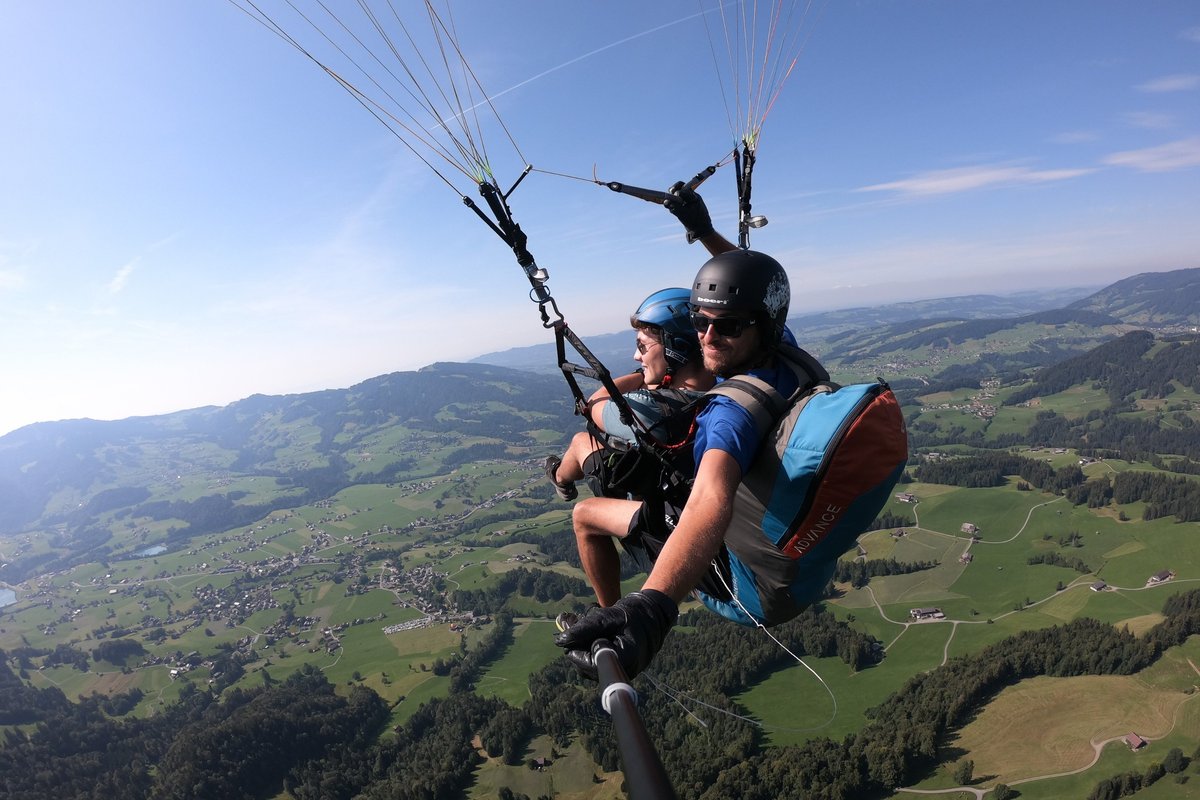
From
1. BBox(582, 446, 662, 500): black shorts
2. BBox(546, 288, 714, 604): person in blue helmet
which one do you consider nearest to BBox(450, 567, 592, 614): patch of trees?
BBox(546, 288, 714, 604): person in blue helmet

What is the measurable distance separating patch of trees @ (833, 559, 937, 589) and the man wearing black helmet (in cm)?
6378

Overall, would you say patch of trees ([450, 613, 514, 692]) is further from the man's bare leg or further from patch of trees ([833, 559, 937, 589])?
the man's bare leg

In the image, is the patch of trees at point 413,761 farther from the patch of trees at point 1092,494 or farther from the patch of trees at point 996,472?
the patch of trees at point 1092,494

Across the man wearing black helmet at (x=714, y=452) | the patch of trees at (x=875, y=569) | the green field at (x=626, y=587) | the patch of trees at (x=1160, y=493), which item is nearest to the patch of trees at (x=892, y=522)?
the green field at (x=626, y=587)

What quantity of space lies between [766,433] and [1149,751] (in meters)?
48.8

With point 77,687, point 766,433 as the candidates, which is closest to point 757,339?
point 766,433

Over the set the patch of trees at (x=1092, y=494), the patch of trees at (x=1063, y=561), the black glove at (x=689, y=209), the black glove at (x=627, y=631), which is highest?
the black glove at (x=689, y=209)

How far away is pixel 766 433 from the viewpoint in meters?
2.85

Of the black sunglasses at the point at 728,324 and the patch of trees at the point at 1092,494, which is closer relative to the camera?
the black sunglasses at the point at 728,324

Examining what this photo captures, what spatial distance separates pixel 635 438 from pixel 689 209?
7.82 feet

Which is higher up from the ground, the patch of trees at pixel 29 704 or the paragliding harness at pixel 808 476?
the paragliding harness at pixel 808 476

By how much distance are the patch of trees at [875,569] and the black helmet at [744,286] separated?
63.9 m

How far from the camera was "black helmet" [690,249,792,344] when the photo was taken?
3.57 m

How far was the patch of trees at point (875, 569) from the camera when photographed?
60219 millimetres
